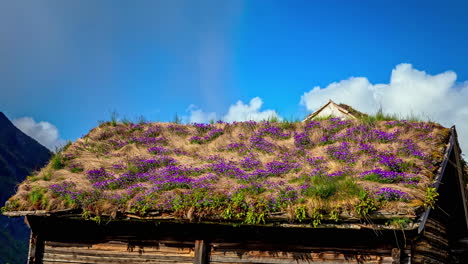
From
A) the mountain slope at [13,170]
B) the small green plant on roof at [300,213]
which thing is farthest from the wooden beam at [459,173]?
the mountain slope at [13,170]

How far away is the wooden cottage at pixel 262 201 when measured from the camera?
8.77 metres

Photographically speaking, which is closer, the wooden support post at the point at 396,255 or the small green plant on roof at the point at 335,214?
the small green plant on roof at the point at 335,214

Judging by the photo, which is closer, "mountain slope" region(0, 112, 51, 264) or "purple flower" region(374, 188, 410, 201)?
"purple flower" region(374, 188, 410, 201)

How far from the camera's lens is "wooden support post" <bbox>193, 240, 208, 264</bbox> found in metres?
9.52

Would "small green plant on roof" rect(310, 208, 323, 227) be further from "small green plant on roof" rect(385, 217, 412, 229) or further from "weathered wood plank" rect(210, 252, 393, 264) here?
"small green plant on roof" rect(385, 217, 412, 229)

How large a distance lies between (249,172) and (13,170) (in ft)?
326

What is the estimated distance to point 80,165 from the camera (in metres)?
12.7

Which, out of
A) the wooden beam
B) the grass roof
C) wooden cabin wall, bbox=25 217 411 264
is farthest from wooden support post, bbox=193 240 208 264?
the wooden beam

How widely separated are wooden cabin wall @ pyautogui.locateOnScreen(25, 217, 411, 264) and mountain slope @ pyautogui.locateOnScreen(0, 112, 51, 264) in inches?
2190

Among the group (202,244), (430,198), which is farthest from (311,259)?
(430,198)

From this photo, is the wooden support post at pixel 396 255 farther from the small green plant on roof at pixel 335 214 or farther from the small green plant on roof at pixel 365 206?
the small green plant on roof at pixel 335 214

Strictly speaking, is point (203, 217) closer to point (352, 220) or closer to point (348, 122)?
point (352, 220)

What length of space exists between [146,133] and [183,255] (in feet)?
20.4

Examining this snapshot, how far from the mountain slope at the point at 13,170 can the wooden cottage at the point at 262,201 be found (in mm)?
55728
